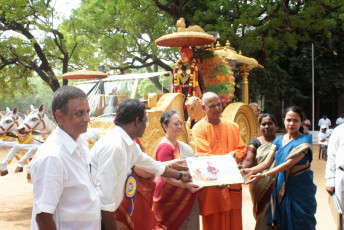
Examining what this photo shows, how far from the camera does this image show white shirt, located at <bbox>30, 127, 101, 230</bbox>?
155cm

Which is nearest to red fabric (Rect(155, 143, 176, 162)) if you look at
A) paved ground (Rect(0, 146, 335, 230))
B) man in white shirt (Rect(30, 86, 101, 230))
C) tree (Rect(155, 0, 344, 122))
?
man in white shirt (Rect(30, 86, 101, 230))

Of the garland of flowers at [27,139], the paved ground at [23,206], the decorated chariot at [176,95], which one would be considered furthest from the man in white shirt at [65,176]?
the garland of flowers at [27,139]

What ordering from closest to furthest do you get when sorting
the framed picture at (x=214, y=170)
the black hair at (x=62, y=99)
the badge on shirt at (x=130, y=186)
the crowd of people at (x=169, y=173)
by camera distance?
the crowd of people at (x=169, y=173) < the black hair at (x=62, y=99) < the badge on shirt at (x=130, y=186) < the framed picture at (x=214, y=170)

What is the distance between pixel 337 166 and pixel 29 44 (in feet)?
42.5

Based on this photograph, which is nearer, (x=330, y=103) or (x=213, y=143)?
(x=213, y=143)

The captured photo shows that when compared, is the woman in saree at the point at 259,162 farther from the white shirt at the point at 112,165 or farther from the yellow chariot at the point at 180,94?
the yellow chariot at the point at 180,94

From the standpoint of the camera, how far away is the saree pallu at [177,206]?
3.52 m

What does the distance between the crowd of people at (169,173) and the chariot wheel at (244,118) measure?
2.98m

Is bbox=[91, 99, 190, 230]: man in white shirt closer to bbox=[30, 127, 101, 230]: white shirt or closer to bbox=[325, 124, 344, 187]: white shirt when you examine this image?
bbox=[30, 127, 101, 230]: white shirt

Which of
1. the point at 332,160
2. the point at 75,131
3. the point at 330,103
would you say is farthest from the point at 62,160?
the point at 330,103

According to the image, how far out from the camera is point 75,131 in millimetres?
1806

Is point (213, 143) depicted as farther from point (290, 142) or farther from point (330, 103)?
point (330, 103)

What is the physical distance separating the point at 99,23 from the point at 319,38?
11.2 m

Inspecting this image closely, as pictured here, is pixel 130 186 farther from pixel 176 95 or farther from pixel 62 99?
pixel 176 95
